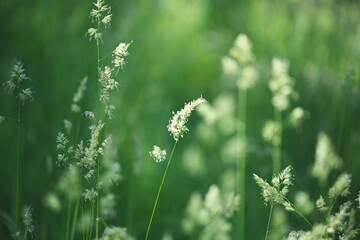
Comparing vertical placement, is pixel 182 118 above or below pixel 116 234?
above

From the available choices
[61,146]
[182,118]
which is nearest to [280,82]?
[182,118]

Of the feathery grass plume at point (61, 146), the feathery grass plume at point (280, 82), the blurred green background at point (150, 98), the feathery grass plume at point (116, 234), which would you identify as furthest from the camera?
the blurred green background at point (150, 98)

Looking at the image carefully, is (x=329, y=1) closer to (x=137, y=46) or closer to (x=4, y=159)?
(x=137, y=46)

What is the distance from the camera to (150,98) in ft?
10.0

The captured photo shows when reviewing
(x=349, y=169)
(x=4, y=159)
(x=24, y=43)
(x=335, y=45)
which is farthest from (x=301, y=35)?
(x=4, y=159)

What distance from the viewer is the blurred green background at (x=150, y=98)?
2242mm

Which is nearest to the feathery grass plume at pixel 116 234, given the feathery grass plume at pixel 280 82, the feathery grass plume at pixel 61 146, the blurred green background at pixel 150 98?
the feathery grass plume at pixel 61 146

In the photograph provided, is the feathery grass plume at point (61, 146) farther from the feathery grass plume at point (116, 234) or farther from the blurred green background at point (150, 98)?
the blurred green background at point (150, 98)

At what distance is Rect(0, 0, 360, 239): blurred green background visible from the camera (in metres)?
2.24

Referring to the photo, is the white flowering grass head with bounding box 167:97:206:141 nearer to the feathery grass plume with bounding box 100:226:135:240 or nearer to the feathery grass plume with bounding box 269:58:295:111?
the feathery grass plume with bounding box 100:226:135:240

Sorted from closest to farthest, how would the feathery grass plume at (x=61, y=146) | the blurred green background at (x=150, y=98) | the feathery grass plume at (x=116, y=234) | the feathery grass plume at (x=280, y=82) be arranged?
the feathery grass plume at (x=116, y=234), the feathery grass plume at (x=61, y=146), the feathery grass plume at (x=280, y=82), the blurred green background at (x=150, y=98)

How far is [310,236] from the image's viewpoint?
1.13 metres

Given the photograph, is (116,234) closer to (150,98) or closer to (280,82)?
(280,82)

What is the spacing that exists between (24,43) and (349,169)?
78.5 inches
